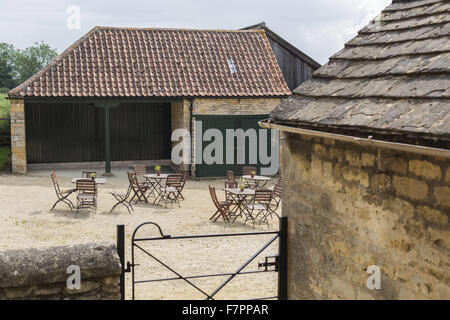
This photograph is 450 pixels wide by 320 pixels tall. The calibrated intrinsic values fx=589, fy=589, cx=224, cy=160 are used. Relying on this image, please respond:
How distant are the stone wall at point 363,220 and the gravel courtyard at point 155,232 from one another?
3.13 meters

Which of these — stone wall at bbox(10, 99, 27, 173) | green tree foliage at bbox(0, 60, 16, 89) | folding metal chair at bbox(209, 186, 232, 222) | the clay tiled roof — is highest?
green tree foliage at bbox(0, 60, 16, 89)

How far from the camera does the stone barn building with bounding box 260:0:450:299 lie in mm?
4254

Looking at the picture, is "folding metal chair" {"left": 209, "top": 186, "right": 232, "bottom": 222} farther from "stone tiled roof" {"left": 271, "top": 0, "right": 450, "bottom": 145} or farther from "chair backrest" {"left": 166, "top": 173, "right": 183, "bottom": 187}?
"stone tiled roof" {"left": 271, "top": 0, "right": 450, "bottom": 145}

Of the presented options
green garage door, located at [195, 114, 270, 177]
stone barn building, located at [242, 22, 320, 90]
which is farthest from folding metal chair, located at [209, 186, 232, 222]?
stone barn building, located at [242, 22, 320, 90]

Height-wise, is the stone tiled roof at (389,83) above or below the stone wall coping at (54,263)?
above

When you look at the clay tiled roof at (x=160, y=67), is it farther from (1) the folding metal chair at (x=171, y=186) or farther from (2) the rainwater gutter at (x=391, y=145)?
(2) the rainwater gutter at (x=391, y=145)

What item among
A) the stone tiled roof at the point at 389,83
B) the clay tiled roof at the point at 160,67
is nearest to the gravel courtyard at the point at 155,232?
the clay tiled roof at the point at 160,67

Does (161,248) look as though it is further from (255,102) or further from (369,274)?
Result: (255,102)

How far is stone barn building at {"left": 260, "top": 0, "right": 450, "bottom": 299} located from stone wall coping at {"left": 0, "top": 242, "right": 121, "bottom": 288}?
201 centimetres

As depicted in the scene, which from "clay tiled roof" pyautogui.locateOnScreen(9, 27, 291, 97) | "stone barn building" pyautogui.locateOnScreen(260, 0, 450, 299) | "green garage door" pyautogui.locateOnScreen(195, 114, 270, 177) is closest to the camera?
"stone barn building" pyautogui.locateOnScreen(260, 0, 450, 299)

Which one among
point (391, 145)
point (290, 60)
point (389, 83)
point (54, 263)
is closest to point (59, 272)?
point (54, 263)

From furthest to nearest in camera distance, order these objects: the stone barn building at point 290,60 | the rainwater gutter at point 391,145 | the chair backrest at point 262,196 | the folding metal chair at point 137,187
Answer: the stone barn building at point 290,60 → the folding metal chair at point 137,187 → the chair backrest at point 262,196 → the rainwater gutter at point 391,145

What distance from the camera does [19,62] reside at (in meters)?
55.1

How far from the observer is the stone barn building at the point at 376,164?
14.0ft
